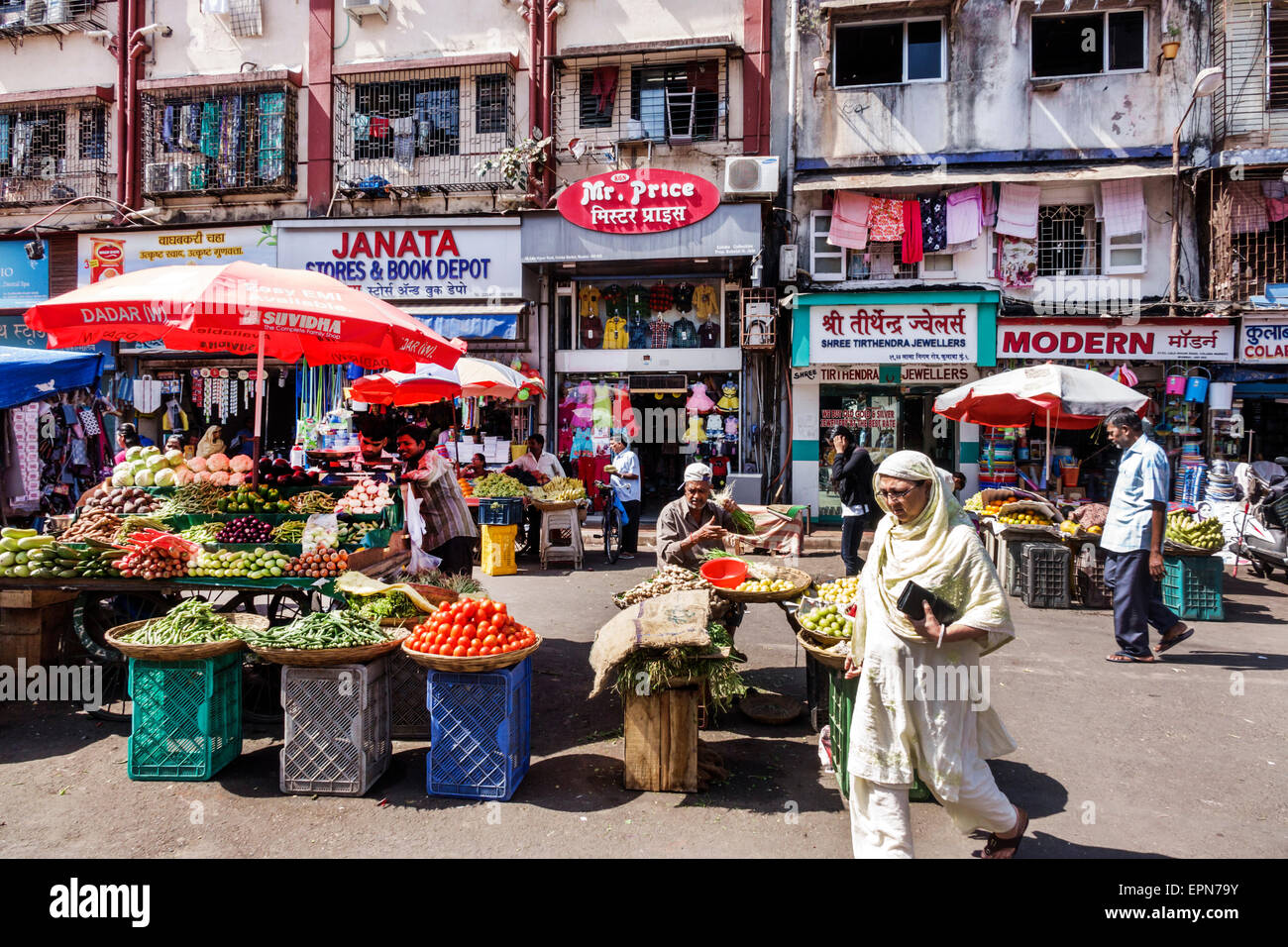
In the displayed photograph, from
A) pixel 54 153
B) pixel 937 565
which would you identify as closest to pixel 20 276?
pixel 54 153

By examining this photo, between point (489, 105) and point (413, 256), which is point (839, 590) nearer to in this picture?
point (413, 256)

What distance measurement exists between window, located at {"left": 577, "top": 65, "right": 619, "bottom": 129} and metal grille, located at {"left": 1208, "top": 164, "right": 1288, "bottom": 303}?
11299 mm

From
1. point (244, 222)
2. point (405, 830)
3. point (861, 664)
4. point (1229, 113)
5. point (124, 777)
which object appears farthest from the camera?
point (244, 222)

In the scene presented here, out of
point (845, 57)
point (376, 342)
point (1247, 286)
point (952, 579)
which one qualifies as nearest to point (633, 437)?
point (845, 57)

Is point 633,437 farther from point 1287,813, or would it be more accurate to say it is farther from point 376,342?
point 1287,813

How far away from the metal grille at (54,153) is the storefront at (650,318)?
10.3 meters

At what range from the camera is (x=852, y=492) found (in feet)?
32.4

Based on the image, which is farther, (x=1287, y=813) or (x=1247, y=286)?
(x=1247, y=286)

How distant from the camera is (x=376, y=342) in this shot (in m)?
5.99

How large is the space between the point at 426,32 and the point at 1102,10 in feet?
43.1

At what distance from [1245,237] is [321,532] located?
16.2 m

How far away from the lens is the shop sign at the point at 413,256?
608 inches

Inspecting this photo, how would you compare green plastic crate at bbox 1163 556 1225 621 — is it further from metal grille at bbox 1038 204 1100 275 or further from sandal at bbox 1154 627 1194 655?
metal grille at bbox 1038 204 1100 275

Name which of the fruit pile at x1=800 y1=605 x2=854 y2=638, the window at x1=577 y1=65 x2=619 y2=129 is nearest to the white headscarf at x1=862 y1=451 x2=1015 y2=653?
the fruit pile at x1=800 y1=605 x2=854 y2=638
